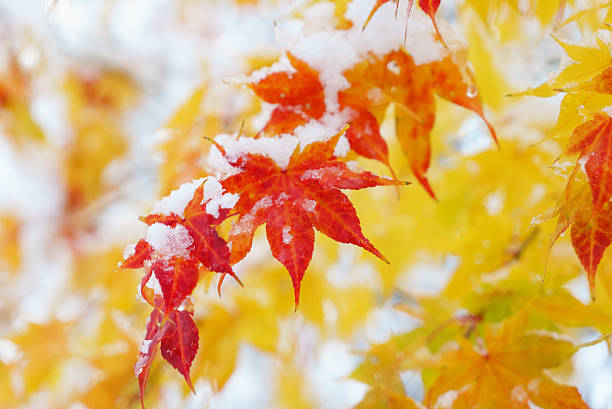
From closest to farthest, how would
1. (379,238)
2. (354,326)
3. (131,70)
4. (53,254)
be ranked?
1. (379,238)
2. (354,326)
3. (53,254)
4. (131,70)

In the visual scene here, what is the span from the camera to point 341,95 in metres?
0.47

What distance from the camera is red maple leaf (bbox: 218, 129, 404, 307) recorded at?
1.20 ft

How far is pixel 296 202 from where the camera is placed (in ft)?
1.25

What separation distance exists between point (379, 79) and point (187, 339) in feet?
0.98

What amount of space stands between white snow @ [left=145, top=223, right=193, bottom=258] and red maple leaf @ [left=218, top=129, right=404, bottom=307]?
34 millimetres

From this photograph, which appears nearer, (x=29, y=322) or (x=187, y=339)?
(x=187, y=339)

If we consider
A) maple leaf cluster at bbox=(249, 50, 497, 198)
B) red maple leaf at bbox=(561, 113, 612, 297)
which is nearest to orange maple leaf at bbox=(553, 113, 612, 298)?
red maple leaf at bbox=(561, 113, 612, 297)

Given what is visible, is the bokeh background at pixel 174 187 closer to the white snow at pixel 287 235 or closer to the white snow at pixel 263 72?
the white snow at pixel 263 72

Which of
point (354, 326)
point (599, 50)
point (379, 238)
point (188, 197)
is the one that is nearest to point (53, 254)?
point (354, 326)

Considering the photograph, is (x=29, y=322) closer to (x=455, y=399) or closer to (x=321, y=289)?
(x=321, y=289)

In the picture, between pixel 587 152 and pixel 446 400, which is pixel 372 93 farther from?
pixel 446 400

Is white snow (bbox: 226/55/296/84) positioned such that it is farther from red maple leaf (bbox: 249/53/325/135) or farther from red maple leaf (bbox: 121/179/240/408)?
red maple leaf (bbox: 121/179/240/408)

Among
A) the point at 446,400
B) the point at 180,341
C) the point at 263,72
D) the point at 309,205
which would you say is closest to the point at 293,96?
the point at 263,72

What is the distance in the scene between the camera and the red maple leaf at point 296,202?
0.36m
